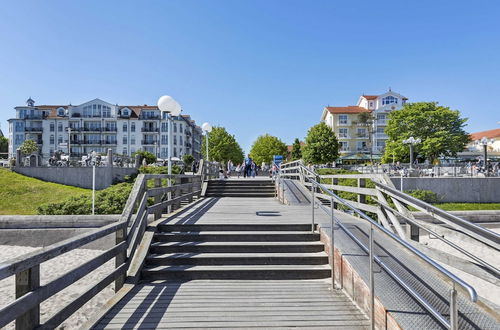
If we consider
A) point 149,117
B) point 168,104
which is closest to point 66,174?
point 168,104

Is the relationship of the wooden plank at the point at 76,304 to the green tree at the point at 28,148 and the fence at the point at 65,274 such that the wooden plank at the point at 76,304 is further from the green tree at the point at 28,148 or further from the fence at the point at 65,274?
the green tree at the point at 28,148

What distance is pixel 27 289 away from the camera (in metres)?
2.86

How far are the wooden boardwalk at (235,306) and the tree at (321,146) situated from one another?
54574mm

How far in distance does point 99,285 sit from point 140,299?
22.6 inches

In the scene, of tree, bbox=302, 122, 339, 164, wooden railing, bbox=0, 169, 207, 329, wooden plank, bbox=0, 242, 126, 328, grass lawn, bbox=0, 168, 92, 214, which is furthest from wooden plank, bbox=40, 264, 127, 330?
tree, bbox=302, 122, 339, 164

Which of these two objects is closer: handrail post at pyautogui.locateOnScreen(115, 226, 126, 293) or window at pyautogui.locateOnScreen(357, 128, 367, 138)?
handrail post at pyautogui.locateOnScreen(115, 226, 126, 293)

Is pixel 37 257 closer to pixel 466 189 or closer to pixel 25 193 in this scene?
pixel 25 193

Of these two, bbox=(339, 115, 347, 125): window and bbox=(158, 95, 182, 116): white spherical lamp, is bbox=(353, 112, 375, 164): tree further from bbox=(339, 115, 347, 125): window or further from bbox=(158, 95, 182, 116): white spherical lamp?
bbox=(158, 95, 182, 116): white spherical lamp

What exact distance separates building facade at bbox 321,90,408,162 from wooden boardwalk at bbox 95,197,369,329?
70.1 m

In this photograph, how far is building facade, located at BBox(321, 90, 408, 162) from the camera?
73.3 meters

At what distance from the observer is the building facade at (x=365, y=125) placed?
2886 inches

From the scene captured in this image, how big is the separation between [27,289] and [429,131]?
5931 centimetres

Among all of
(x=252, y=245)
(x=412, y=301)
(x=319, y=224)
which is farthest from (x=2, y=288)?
(x=412, y=301)

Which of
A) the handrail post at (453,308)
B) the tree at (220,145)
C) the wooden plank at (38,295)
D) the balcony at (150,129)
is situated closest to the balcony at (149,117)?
the balcony at (150,129)
